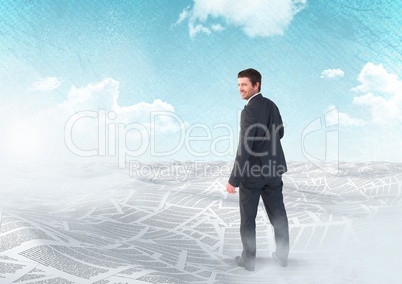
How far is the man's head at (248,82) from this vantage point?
4031 millimetres

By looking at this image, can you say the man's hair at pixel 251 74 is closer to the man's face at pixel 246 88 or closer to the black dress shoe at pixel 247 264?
the man's face at pixel 246 88

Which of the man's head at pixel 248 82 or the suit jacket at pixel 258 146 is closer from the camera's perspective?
the suit jacket at pixel 258 146

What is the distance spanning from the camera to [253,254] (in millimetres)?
4004

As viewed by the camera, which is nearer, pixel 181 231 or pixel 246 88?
pixel 246 88

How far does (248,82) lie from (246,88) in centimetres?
6

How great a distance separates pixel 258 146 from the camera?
4008mm

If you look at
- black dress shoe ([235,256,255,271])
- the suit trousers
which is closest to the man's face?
the suit trousers

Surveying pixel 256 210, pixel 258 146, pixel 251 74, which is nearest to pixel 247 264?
pixel 256 210

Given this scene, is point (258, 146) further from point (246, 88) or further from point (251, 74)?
point (251, 74)

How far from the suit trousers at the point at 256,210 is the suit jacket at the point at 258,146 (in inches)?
3.7

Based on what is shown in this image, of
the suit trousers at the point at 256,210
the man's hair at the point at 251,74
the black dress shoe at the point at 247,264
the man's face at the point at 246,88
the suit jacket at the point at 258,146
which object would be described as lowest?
the black dress shoe at the point at 247,264

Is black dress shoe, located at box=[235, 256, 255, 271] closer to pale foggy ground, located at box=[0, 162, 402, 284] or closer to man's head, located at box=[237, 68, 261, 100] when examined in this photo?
pale foggy ground, located at box=[0, 162, 402, 284]

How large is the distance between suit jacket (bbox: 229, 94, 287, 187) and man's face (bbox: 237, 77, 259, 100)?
68 mm

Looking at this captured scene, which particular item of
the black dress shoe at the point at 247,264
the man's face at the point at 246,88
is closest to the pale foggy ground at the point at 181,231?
the black dress shoe at the point at 247,264
